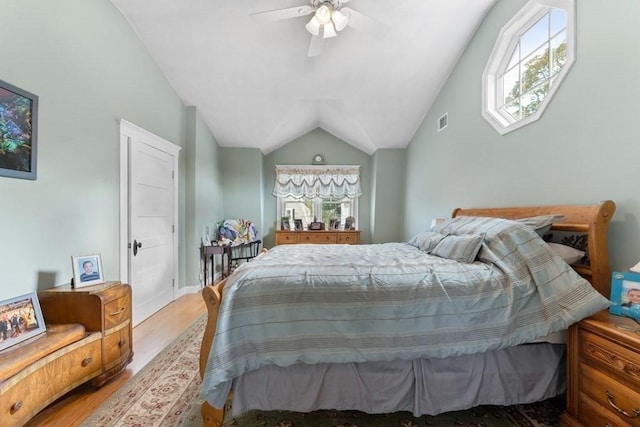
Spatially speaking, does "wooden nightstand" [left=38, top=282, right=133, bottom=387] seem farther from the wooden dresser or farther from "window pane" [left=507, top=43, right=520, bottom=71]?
"window pane" [left=507, top=43, right=520, bottom=71]

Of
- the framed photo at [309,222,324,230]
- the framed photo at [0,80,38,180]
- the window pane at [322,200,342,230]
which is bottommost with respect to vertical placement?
the framed photo at [309,222,324,230]

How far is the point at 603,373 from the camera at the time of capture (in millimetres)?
1216

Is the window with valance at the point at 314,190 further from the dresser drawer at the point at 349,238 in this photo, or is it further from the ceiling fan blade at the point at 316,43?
the ceiling fan blade at the point at 316,43

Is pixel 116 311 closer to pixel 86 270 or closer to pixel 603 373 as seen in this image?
pixel 86 270

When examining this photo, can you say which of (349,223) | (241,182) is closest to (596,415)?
(349,223)

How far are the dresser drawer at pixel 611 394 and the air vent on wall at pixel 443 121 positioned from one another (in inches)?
118

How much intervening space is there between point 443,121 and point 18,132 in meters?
4.11

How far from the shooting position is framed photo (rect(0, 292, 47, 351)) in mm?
1442

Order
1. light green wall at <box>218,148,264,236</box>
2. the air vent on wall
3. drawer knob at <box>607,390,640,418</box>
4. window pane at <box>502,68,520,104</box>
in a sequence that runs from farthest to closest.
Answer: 1. light green wall at <box>218,148,264,236</box>
2. the air vent on wall
3. window pane at <box>502,68,520,104</box>
4. drawer knob at <box>607,390,640,418</box>

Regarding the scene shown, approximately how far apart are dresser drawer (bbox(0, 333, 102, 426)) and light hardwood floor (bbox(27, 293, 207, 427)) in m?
0.12

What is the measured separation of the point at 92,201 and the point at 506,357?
3195 mm

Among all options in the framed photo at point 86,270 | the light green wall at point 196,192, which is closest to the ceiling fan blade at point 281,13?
the light green wall at point 196,192

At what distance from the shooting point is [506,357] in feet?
4.80

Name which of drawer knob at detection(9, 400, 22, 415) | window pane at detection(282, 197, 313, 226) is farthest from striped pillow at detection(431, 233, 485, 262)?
window pane at detection(282, 197, 313, 226)
